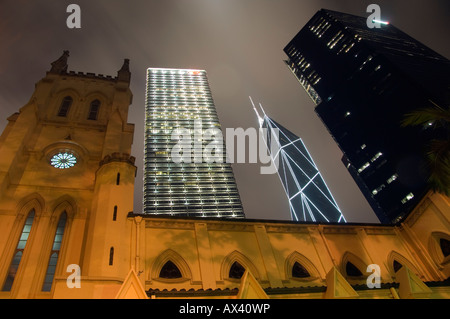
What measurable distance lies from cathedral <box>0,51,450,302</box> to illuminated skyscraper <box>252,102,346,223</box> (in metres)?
125

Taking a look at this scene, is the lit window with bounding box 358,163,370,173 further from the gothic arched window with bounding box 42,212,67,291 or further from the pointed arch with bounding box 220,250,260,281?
the gothic arched window with bounding box 42,212,67,291

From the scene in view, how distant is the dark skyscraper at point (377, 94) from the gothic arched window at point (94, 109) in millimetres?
59350

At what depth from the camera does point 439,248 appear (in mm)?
21531

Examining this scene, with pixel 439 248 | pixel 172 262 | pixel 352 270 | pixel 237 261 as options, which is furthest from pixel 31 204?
pixel 439 248

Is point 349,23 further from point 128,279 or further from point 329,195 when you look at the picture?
point 128,279

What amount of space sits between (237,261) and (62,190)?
11.1m

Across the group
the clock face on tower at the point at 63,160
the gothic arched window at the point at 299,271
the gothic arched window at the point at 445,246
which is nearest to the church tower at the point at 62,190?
the clock face on tower at the point at 63,160

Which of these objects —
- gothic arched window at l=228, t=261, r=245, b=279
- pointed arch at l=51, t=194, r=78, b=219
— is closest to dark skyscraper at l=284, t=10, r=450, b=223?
gothic arched window at l=228, t=261, r=245, b=279

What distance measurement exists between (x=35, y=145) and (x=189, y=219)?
460 inches

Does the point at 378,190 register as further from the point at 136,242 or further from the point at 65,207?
the point at 65,207

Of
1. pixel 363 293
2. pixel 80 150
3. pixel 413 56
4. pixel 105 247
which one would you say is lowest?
pixel 363 293

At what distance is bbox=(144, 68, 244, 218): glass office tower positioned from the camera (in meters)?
100

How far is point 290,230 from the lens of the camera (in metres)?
22.0
